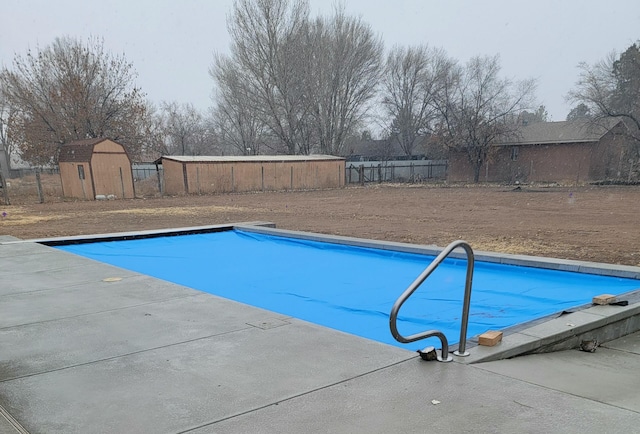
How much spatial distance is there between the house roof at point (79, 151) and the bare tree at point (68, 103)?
5.01 m

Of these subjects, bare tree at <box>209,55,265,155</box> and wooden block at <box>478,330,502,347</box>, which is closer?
wooden block at <box>478,330,502,347</box>

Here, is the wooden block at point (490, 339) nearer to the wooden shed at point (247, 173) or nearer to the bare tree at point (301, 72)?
the wooden shed at point (247, 173)

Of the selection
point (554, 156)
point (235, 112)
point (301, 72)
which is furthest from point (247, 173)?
point (554, 156)

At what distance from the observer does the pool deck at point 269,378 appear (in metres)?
2.39

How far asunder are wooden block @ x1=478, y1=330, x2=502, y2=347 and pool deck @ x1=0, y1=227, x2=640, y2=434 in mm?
97

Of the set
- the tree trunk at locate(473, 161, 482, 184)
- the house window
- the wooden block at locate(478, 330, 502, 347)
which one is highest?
the house window

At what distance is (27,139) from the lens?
26156 millimetres

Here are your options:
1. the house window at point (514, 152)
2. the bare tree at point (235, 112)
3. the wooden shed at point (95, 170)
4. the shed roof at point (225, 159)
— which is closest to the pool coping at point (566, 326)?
the wooden shed at point (95, 170)

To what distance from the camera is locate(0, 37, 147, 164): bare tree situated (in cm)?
2638

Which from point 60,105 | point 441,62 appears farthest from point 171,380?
point 441,62

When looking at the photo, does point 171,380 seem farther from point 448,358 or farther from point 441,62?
point 441,62

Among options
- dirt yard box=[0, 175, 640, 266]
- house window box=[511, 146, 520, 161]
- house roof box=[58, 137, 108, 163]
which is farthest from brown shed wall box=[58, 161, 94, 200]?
house window box=[511, 146, 520, 161]

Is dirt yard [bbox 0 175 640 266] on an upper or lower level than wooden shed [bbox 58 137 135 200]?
lower

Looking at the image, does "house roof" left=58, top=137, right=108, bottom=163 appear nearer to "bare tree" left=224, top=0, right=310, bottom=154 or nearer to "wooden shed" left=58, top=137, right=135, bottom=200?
"wooden shed" left=58, top=137, right=135, bottom=200
